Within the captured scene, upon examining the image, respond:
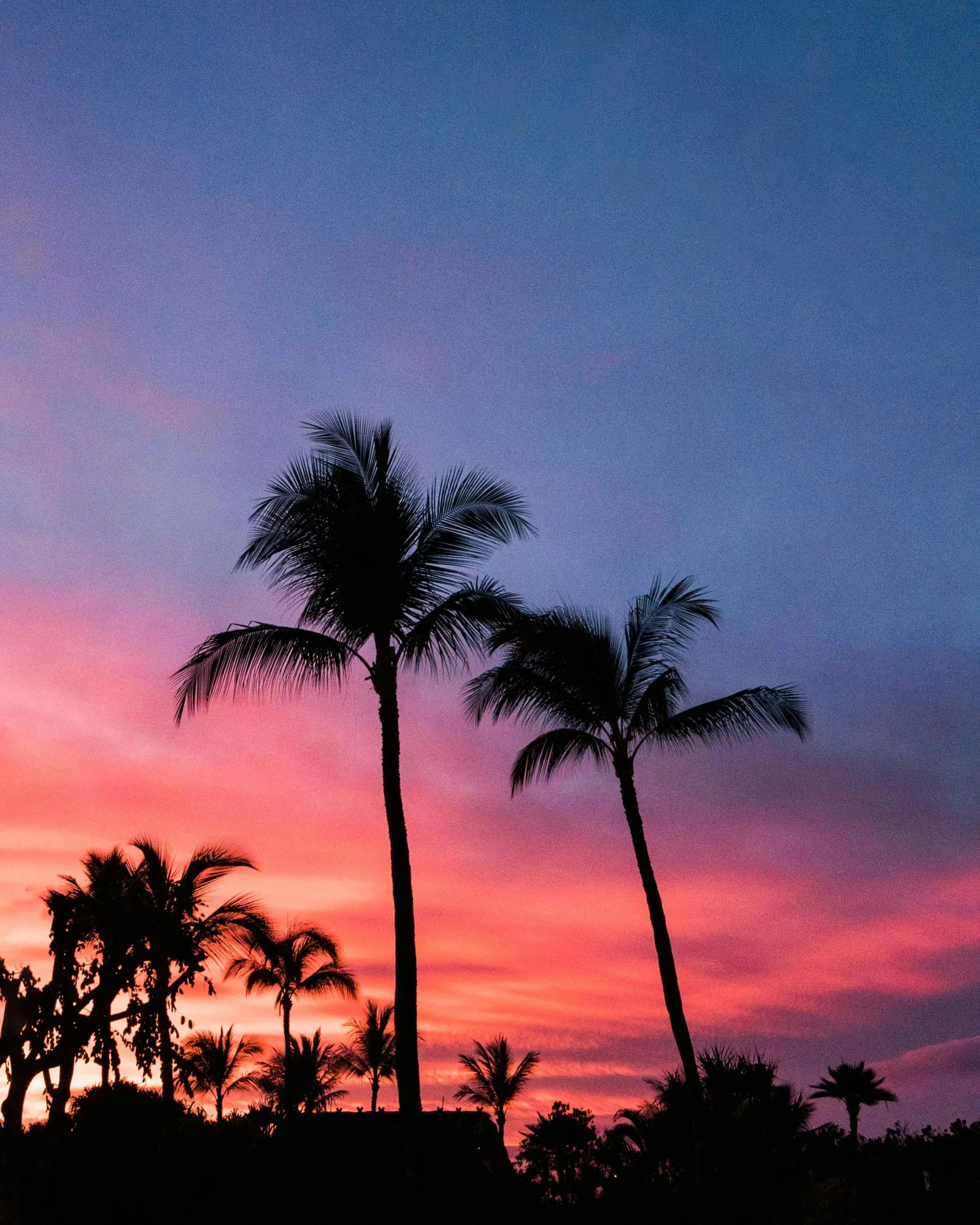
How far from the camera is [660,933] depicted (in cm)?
2192

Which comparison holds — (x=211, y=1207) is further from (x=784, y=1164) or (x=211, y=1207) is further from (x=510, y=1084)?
(x=510, y=1084)

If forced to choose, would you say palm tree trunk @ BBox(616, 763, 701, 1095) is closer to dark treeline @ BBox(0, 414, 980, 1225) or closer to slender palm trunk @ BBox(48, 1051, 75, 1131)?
dark treeline @ BBox(0, 414, 980, 1225)

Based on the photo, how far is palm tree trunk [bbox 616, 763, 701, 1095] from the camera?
68.6 ft

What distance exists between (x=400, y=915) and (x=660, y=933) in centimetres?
763

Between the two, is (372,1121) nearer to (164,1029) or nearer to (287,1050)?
(164,1029)

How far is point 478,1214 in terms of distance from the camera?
18828mm

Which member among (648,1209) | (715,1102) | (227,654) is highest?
(227,654)

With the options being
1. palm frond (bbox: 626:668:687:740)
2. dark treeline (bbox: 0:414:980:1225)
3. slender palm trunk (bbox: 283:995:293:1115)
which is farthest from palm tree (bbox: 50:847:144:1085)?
slender palm trunk (bbox: 283:995:293:1115)

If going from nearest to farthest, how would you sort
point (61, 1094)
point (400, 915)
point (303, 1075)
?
point (400, 915) < point (61, 1094) < point (303, 1075)

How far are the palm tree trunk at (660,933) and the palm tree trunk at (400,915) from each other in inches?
261

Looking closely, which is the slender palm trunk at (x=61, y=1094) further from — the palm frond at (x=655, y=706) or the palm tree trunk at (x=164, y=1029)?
the palm frond at (x=655, y=706)

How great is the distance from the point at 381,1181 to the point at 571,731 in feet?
30.5

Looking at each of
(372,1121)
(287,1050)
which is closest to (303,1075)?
(287,1050)

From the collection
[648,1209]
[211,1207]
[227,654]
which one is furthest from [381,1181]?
[227,654]
